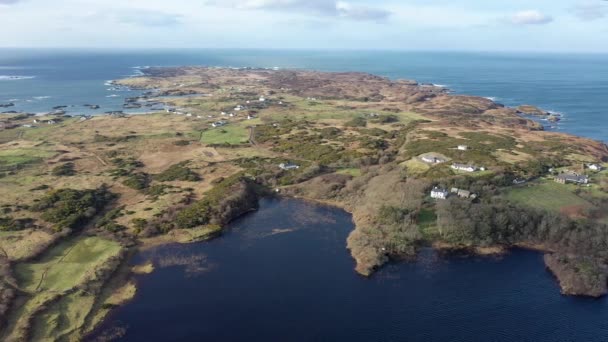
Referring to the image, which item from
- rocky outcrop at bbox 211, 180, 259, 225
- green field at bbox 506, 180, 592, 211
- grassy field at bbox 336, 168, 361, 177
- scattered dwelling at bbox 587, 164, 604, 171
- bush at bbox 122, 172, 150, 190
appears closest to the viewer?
green field at bbox 506, 180, 592, 211

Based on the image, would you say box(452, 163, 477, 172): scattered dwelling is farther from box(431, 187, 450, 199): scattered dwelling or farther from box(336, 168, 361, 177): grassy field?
box(336, 168, 361, 177): grassy field

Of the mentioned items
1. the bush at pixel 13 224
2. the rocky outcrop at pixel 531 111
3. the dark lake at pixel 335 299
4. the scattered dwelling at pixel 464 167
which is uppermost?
the rocky outcrop at pixel 531 111

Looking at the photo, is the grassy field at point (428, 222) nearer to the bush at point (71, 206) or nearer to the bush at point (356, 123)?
the bush at point (71, 206)

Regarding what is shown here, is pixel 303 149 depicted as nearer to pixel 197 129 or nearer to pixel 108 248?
pixel 197 129

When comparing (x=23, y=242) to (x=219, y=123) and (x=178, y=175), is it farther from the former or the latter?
(x=219, y=123)

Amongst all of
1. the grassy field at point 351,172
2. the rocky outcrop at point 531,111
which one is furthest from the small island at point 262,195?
the rocky outcrop at point 531,111

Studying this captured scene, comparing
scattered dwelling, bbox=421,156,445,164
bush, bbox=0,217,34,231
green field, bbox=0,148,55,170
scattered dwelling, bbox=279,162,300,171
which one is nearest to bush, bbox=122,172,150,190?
bush, bbox=0,217,34,231

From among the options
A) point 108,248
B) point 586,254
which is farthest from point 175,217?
point 586,254
